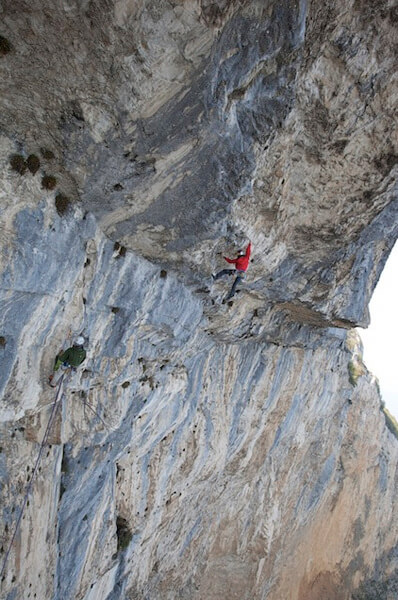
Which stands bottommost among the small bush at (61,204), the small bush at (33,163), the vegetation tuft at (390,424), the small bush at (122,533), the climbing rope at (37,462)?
the small bush at (122,533)

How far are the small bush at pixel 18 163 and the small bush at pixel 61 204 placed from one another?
2.73ft

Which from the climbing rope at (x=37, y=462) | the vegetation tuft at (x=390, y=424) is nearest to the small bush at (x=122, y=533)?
the climbing rope at (x=37, y=462)

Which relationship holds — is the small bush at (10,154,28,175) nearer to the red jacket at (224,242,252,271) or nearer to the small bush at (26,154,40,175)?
the small bush at (26,154,40,175)

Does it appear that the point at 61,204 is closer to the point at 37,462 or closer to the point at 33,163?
the point at 33,163

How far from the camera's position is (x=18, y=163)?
6.62 m

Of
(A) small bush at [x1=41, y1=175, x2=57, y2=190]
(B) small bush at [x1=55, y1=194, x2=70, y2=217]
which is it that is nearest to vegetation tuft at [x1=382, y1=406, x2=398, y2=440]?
(B) small bush at [x1=55, y1=194, x2=70, y2=217]

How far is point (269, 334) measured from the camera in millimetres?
16125

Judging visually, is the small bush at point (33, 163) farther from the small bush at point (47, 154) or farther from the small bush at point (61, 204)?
the small bush at point (61, 204)

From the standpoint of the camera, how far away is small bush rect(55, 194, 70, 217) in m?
7.41

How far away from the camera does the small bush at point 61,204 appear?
741 centimetres

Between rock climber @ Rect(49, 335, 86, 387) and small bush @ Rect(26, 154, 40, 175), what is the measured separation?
3715 mm

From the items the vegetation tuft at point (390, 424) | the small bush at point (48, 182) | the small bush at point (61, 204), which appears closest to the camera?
the small bush at point (48, 182)

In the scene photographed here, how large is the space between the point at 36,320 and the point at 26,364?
3.26ft

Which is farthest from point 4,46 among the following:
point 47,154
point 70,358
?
point 70,358
